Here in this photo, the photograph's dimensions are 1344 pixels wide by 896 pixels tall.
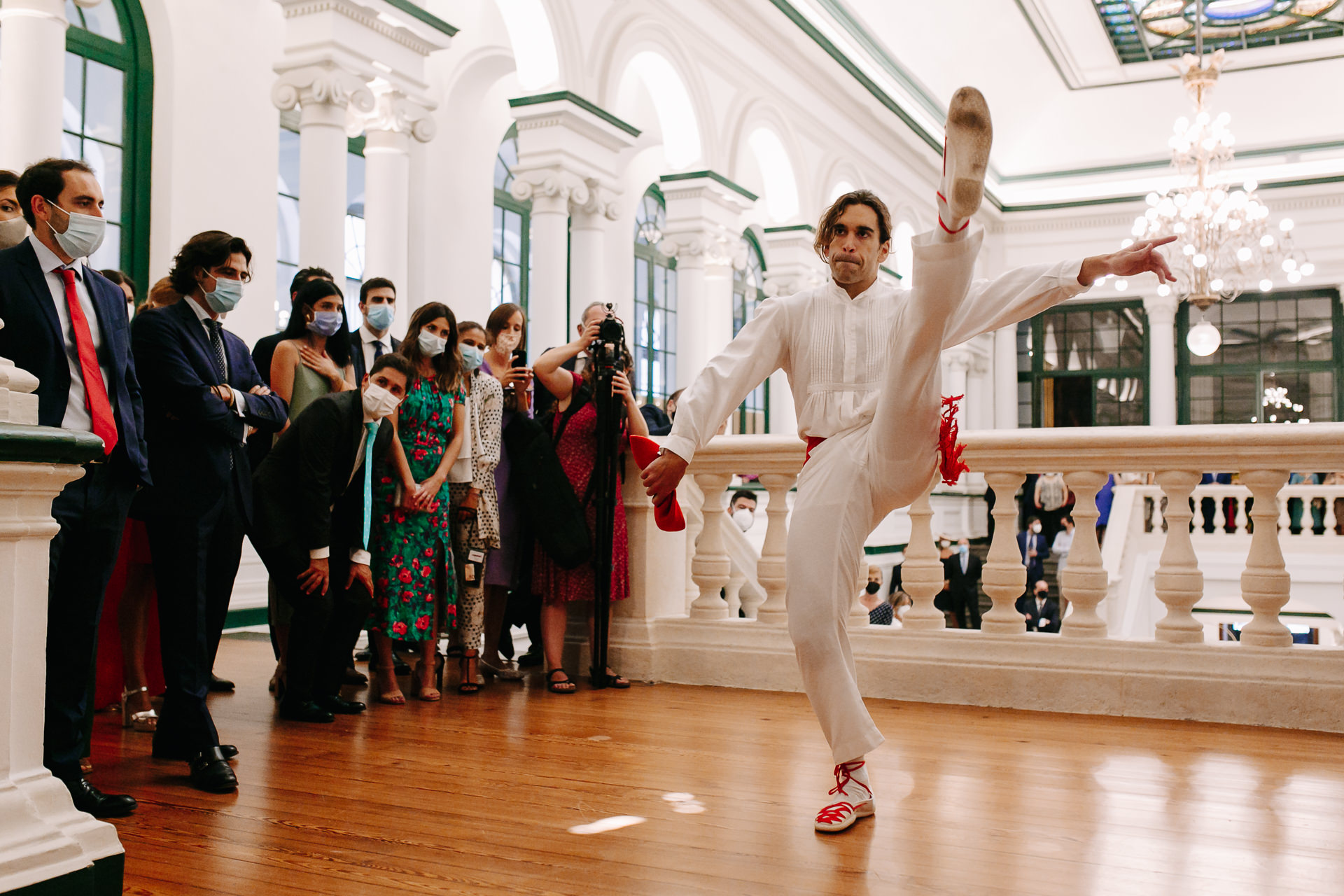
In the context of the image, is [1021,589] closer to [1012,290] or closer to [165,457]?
[1012,290]

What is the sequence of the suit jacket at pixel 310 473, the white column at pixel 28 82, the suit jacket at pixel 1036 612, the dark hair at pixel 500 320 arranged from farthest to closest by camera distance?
the suit jacket at pixel 1036 612 < the white column at pixel 28 82 < the dark hair at pixel 500 320 < the suit jacket at pixel 310 473

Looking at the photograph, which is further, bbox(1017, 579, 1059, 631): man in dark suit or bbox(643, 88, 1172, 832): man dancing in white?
bbox(1017, 579, 1059, 631): man in dark suit

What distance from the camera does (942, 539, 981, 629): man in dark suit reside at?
28.9 ft

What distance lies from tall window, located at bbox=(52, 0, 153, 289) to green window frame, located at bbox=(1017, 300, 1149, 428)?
16.2 m

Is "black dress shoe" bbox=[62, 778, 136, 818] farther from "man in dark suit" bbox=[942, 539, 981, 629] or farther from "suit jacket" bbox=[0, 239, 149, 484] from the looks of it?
"man in dark suit" bbox=[942, 539, 981, 629]

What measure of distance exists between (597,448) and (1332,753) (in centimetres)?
278

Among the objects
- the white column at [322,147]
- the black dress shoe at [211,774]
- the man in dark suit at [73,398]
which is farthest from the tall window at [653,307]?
the man in dark suit at [73,398]

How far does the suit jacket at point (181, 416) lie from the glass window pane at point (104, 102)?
436 cm

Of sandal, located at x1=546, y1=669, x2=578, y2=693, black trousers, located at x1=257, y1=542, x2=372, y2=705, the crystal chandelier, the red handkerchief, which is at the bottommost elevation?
sandal, located at x1=546, y1=669, x2=578, y2=693

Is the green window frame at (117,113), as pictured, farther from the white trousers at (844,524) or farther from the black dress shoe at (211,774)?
the white trousers at (844,524)

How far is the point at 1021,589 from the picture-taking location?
4.26m

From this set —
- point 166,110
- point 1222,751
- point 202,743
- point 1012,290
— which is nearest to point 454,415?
point 202,743

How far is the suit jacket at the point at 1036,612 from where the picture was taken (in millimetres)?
9648

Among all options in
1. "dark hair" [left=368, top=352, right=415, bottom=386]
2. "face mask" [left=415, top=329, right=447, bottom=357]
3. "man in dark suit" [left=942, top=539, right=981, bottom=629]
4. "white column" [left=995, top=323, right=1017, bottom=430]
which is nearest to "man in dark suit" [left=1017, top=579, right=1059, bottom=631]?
"man in dark suit" [left=942, top=539, right=981, bottom=629]
